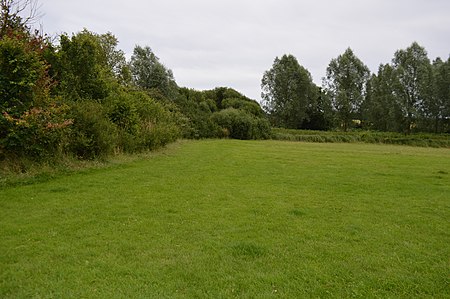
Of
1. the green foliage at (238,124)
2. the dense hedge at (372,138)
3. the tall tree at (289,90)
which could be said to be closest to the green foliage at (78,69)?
the green foliage at (238,124)

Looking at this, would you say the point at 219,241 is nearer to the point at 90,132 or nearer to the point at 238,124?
the point at 90,132

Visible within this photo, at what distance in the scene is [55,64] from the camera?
17.8 m

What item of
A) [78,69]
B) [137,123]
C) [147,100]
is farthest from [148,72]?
[78,69]

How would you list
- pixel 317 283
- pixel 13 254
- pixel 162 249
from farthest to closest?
pixel 162 249, pixel 13 254, pixel 317 283

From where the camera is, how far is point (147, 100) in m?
27.4

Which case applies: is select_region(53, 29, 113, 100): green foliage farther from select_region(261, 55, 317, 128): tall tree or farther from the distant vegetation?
select_region(261, 55, 317, 128): tall tree

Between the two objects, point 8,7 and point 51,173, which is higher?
point 8,7

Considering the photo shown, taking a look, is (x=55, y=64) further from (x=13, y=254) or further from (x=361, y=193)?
(x=361, y=193)

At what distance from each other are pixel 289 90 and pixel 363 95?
13.9 m

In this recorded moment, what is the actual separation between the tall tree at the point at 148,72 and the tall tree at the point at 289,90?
25.3 m

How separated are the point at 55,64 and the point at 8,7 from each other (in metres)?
3.55

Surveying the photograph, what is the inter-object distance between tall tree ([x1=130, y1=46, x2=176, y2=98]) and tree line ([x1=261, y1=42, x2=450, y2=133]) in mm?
26033

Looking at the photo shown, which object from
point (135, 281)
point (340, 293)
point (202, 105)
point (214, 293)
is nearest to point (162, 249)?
point (135, 281)

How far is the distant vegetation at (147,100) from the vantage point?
1264 centimetres
